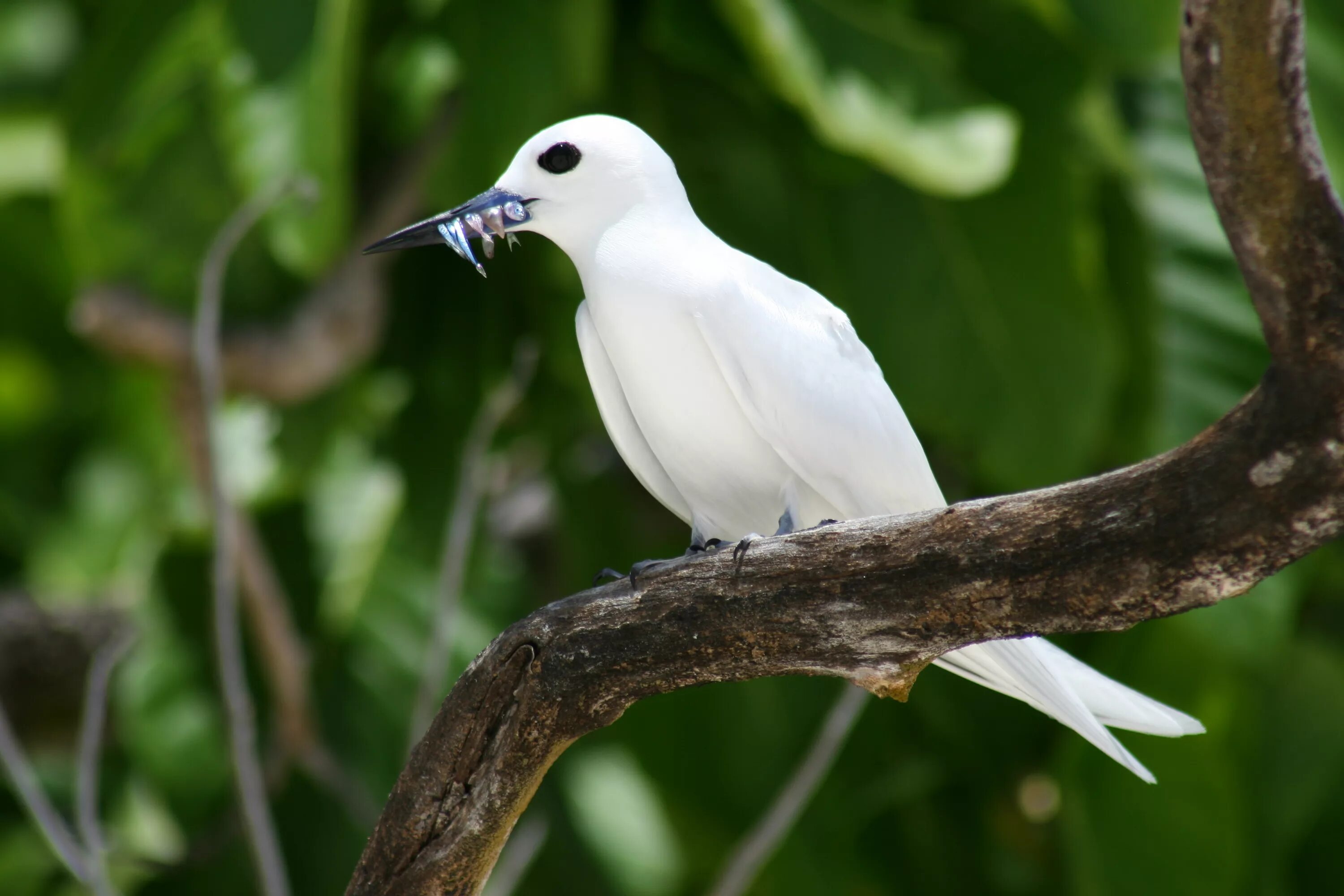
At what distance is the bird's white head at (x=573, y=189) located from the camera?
1.51 metres

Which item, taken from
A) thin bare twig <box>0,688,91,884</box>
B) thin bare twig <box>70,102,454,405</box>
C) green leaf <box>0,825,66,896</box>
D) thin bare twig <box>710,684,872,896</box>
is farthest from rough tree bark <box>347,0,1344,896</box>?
green leaf <box>0,825,66,896</box>

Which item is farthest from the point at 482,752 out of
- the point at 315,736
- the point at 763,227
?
the point at 315,736

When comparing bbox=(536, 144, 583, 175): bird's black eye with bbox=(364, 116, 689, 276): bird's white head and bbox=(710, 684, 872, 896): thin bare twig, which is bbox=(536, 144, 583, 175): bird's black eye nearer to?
bbox=(364, 116, 689, 276): bird's white head

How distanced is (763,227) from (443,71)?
106 cm

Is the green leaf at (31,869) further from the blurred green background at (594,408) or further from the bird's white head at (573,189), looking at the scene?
the bird's white head at (573,189)

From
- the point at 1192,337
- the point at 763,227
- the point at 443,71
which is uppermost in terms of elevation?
the point at 443,71

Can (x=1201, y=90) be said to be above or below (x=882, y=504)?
above

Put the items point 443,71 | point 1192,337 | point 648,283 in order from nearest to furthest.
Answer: point 648,283 → point 443,71 → point 1192,337

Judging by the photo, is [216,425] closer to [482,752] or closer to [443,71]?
[482,752]

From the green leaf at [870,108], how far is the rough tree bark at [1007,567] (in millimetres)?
1897

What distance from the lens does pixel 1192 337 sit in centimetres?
430

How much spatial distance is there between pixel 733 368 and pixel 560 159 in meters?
0.29

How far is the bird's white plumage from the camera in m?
1.54

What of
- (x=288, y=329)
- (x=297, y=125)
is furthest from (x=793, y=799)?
(x=288, y=329)
